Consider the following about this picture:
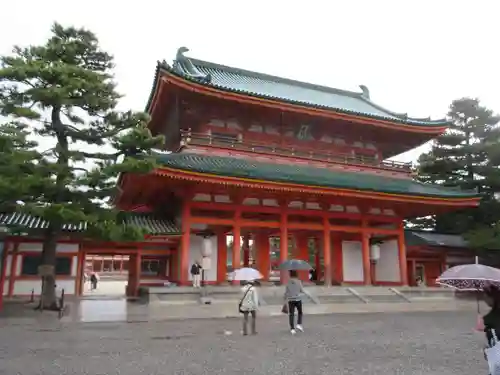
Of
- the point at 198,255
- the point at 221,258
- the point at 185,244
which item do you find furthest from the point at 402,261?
the point at 185,244

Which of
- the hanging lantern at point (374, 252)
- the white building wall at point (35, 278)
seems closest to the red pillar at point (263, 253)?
the hanging lantern at point (374, 252)

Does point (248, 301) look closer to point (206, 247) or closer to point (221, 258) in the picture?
point (206, 247)

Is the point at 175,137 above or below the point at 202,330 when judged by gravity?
above

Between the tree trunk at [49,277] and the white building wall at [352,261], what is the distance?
1473 cm

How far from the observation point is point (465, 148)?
2561 cm

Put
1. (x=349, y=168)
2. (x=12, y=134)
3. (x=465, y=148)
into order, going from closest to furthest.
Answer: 1. (x=12, y=134)
2. (x=349, y=168)
3. (x=465, y=148)

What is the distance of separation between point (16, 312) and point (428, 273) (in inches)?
905

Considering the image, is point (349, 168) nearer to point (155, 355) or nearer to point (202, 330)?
point (202, 330)

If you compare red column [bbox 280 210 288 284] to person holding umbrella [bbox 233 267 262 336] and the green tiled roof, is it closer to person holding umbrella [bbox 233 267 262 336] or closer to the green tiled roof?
the green tiled roof

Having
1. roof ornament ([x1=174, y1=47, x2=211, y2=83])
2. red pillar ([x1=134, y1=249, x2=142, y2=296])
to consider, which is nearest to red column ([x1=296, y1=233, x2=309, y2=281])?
red pillar ([x1=134, y1=249, x2=142, y2=296])

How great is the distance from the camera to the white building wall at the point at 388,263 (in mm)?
22719

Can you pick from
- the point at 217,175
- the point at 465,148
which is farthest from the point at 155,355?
the point at 465,148

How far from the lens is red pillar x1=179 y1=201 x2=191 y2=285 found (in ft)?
57.2

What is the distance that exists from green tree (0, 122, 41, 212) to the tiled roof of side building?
250cm
